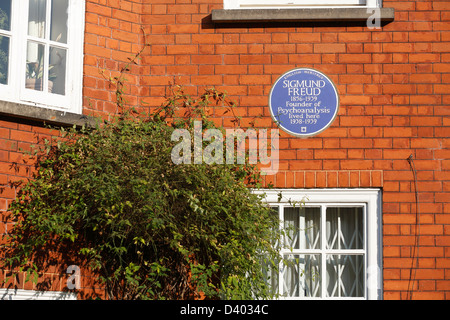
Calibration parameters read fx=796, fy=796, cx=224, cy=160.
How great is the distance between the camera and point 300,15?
25.1ft

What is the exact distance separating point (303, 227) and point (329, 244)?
291 mm

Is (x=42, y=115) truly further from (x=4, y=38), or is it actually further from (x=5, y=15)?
(x=5, y=15)

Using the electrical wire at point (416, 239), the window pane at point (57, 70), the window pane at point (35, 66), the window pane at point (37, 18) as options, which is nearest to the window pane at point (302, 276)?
the electrical wire at point (416, 239)

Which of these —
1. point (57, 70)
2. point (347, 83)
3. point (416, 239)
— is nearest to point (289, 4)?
point (347, 83)

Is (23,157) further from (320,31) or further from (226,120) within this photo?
(320,31)

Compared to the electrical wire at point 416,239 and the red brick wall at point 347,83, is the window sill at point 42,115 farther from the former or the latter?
the electrical wire at point 416,239

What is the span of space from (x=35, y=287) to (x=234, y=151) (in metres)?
2.16

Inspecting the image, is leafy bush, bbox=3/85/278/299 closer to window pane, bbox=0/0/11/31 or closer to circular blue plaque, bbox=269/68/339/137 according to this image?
circular blue plaque, bbox=269/68/339/137

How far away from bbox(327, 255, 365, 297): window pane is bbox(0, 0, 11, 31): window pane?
3587mm

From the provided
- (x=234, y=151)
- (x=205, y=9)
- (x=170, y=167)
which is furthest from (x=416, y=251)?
(x=205, y=9)

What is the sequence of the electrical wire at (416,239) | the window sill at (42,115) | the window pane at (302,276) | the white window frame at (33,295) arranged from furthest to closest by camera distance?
the window pane at (302,276), the electrical wire at (416,239), the window sill at (42,115), the white window frame at (33,295)

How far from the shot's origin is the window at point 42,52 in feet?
22.7

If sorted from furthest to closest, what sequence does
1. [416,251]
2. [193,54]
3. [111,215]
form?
[193,54]
[416,251]
[111,215]

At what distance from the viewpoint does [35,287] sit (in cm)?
668
